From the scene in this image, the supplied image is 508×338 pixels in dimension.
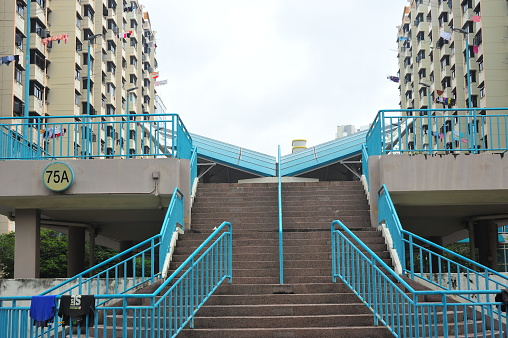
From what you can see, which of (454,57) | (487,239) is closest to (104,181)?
(487,239)

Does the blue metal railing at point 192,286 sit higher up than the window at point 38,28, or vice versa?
the window at point 38,28

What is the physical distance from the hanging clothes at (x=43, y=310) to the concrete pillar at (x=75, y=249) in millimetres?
14273

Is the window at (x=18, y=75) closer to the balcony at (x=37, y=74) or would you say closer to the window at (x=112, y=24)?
the balcony at (x=37, y=74)

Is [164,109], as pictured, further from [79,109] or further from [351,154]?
[351,154]

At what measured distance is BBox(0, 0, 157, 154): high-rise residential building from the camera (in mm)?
47094

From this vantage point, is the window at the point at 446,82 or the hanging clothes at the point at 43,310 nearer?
the hanging clothes at the point at 43,310

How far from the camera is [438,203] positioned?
16.9 meters

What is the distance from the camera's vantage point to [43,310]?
Result: 9.11 meters

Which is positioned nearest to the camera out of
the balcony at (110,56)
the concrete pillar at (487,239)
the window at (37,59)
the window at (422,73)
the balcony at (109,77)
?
the concrete pillar at (487,239)

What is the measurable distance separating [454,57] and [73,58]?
3403 cm

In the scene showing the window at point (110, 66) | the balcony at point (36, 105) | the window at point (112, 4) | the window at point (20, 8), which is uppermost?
the window at point (112, 4)

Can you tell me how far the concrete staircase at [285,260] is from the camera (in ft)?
35.2

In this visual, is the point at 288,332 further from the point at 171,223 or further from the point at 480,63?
the point at 480,63

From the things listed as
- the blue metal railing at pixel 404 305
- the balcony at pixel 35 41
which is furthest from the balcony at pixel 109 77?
the blue metal railing at pixel 404 305
